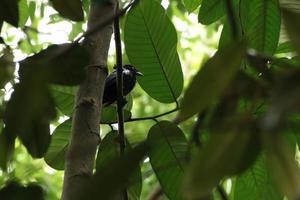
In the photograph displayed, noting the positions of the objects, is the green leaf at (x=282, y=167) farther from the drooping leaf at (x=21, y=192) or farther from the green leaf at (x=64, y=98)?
the green leaf at (x=64, y=98)

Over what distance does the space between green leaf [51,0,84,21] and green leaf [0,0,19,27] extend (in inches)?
3.2

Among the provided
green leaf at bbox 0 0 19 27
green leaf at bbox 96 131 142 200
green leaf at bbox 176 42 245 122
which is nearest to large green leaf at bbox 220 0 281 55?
green leaf at bbox 96 131 142 200

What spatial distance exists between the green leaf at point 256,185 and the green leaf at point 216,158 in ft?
3.10

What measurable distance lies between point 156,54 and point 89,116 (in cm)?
35

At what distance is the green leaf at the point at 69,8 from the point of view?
100 cm

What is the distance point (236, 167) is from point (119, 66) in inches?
31.6

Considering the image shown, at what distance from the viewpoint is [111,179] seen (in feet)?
2.10

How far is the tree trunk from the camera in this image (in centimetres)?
118

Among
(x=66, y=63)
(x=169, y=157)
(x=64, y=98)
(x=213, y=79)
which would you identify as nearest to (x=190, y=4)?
(x=64, y=98)

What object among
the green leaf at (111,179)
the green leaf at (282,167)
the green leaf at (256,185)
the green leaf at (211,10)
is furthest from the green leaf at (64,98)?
the green leaf at (282,167)

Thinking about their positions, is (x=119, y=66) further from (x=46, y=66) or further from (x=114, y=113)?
(x=46, y=66)

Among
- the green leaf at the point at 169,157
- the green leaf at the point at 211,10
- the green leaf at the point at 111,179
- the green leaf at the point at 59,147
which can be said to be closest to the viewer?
the green leaf at the point at 111,179

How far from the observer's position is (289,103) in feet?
1.66

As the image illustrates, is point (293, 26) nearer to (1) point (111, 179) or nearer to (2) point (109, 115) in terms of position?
(1) point (111, 179)
